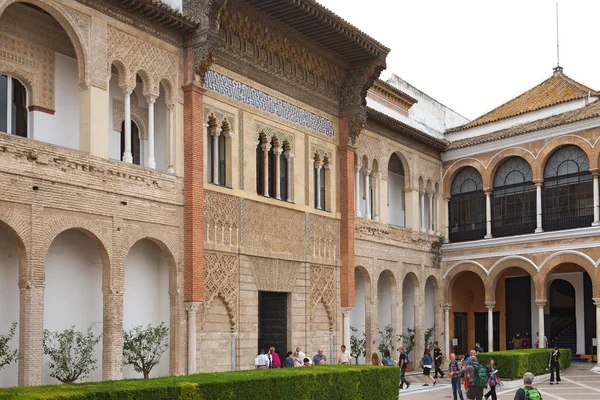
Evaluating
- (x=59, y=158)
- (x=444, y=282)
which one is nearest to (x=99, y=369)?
(x=59, y=158)

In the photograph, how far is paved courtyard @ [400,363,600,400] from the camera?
59.8 feet

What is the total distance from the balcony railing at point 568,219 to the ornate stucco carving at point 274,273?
1028 centimetres

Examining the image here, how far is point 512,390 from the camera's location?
1997cm

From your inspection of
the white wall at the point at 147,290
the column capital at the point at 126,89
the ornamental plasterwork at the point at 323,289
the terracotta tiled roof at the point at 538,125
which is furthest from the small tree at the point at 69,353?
the terracotta tiled roof at the point at 538,125

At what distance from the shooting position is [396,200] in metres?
27.4

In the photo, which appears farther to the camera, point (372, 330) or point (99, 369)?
point (372, 330)

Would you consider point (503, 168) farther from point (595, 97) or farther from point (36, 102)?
point (36, 102)

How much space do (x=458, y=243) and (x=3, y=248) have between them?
17863 mm

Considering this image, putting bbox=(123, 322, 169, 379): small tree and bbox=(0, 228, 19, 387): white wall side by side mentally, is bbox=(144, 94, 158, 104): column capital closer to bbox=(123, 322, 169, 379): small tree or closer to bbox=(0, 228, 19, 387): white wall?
bbox=(0, 228, 19, 387): white wall

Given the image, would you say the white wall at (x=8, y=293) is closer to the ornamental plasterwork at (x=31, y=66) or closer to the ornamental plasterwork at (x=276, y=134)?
the ornamental plasterwork at (x=31, y=66)

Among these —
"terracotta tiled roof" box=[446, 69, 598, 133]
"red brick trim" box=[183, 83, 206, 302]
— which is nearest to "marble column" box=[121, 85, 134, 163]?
"red brick trim" box=[183, 83, 206, 302]

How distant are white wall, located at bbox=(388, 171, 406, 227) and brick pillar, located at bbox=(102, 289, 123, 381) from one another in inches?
539

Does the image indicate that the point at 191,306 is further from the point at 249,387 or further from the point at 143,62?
the point at 143,62

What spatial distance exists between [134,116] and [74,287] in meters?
3.90
